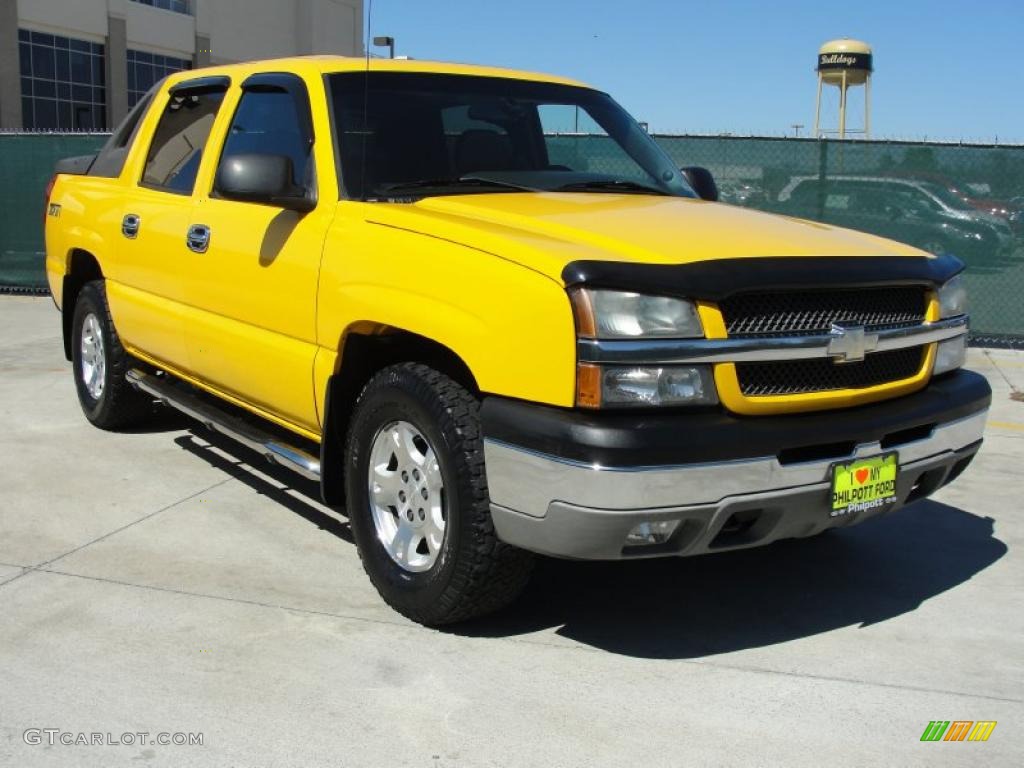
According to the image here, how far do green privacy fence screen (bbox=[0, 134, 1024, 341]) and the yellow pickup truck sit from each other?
5.86m

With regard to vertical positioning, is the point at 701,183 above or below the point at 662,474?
above

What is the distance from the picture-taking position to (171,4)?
33.7 meters

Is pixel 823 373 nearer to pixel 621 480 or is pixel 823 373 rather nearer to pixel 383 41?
pixel 621 480

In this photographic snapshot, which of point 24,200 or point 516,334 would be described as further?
point 24,200

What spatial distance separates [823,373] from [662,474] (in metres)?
0.75

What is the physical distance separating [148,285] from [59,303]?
5.63 feet

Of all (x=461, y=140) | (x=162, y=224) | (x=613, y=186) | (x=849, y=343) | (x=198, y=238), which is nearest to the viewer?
(x=849, y=343)

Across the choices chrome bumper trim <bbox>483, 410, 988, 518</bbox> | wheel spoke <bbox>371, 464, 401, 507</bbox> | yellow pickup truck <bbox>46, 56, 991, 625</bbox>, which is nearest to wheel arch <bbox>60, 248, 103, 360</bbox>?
yellow pickup truck <bbox>46, 56, 991, 625</bbox>

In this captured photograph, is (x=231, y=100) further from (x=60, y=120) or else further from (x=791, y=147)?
(x=60, y=120)

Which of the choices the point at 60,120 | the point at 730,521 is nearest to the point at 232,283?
the point at 730,521

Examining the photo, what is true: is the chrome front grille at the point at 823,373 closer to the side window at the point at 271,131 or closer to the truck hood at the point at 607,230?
the truck hood at the point at 607,230

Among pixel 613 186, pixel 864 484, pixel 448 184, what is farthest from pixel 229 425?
pixel 864 484

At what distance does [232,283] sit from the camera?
481 cm

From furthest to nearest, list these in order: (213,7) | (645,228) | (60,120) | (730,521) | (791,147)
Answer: (213,7), (60,120), (791,147), (645,228), (730,521)
